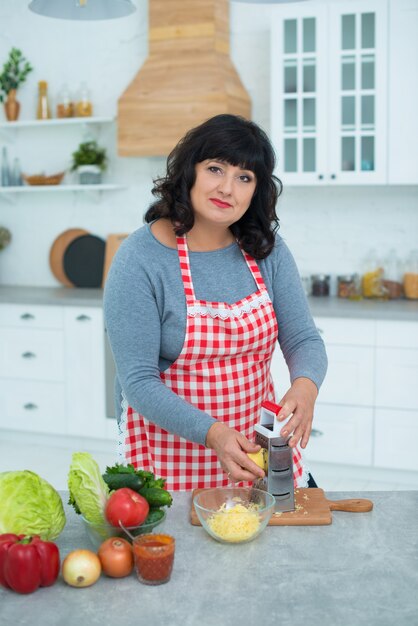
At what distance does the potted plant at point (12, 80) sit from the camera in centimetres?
506

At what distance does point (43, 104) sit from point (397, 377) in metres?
2.70

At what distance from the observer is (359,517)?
1634 millimetres

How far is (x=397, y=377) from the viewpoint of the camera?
398cm

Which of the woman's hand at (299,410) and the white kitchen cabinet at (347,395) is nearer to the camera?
the woman's hand at (299,410)

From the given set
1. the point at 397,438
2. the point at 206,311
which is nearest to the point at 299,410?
the point at 206,311

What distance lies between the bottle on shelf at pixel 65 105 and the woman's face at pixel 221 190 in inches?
125

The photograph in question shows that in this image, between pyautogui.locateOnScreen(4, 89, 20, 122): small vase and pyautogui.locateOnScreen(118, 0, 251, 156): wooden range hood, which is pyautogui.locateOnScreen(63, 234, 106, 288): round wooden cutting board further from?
pyautogui.locateOnScreen(4, 89, 20, 122): small vase

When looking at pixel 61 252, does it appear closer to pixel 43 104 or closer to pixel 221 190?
pixel 43 104

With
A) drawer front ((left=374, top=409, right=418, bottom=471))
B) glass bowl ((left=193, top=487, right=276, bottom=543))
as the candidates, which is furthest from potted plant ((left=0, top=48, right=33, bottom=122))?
glass bowl ((left=193, top=487, right=276, bottom=543))

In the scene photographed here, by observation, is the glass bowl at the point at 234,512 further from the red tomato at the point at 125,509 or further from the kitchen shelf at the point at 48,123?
the kitchen shelf at the point at 48,123

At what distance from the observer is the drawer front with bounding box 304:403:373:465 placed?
161 inches

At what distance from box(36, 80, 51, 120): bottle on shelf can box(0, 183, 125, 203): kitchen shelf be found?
1.43ft

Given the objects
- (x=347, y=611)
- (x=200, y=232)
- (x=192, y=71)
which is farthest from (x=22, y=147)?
(x=347, y=611)

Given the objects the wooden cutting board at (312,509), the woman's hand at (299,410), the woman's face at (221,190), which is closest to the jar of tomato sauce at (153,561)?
the wooden cutting board at (312,509)
